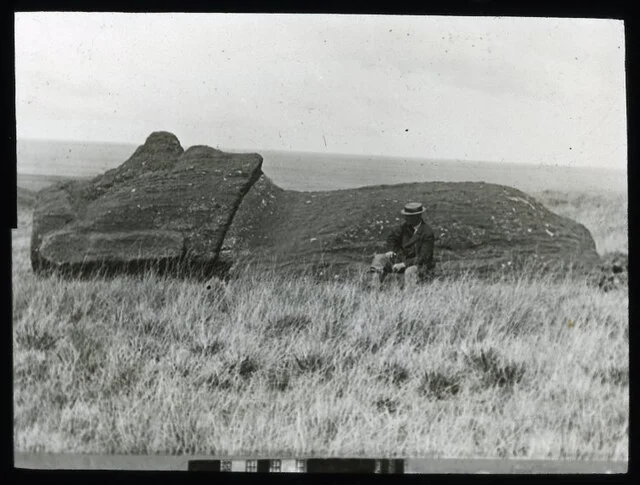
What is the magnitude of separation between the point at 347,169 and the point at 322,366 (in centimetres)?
147

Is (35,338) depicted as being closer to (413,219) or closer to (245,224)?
(245,224)

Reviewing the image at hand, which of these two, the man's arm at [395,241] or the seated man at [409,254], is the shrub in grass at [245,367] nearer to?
the seated man at [409,254]

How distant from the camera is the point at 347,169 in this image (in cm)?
446

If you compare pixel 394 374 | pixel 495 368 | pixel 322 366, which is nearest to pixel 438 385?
pixel 394 374

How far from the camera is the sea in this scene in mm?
4352

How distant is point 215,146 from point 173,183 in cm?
42

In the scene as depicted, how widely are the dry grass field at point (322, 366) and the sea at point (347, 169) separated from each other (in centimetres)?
19

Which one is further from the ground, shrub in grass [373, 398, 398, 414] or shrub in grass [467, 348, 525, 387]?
shrub in grass [467, 348, 525, 387]

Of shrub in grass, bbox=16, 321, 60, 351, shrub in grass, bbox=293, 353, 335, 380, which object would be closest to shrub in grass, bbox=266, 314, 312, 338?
shrub in grass, bbox=293, 353, 335, 380

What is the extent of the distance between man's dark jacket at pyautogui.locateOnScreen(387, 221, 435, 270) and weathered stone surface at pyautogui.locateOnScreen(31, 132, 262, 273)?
3.93 ft

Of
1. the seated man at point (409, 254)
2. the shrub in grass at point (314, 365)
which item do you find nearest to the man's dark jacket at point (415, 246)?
the seated man at point (409, 254)

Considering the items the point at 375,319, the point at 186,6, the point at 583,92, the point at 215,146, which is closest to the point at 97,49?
the point at 186,6

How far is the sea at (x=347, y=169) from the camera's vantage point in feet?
14.3

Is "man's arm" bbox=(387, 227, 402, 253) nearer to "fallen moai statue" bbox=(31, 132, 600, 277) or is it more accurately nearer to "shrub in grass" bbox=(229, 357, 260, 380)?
"fallen moai statue" bbox=(31, 132, 600, 277)
